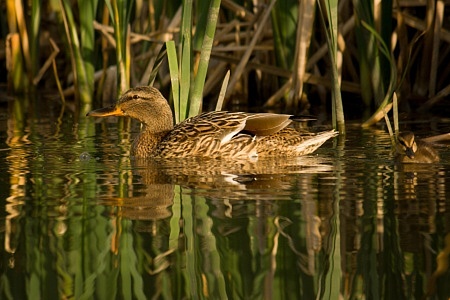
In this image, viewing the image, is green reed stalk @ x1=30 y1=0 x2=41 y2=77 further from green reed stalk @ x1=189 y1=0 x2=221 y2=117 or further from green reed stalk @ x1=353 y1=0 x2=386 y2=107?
green reed stalk @ x1=189 y1=0 x2=221 y2=117

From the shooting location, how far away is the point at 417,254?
4.78 m

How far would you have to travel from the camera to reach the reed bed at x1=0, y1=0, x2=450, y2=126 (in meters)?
10.4

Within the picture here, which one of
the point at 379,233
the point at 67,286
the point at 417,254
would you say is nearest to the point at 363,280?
the point at 417,254

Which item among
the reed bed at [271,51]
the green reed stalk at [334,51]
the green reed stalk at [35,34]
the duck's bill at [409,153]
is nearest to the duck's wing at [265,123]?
the green reed stalk at [334,51]

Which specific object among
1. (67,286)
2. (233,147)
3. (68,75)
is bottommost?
(67,286)

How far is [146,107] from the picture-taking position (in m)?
8.90

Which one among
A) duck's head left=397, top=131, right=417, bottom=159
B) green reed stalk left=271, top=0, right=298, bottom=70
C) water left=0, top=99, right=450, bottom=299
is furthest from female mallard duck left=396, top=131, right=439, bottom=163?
green reed stalk left=271, top=0, right=298, bottom=70

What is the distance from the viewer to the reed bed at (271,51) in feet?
34.1

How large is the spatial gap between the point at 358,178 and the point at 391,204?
97 centimetres

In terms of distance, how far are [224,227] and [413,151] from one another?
8.21 ft

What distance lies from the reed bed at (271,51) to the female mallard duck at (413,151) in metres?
1.61

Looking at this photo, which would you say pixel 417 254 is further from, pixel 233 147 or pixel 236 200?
pixel 233 147

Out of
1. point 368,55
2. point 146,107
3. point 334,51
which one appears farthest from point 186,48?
point 368,55

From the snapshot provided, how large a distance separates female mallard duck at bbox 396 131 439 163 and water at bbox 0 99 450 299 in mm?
117
